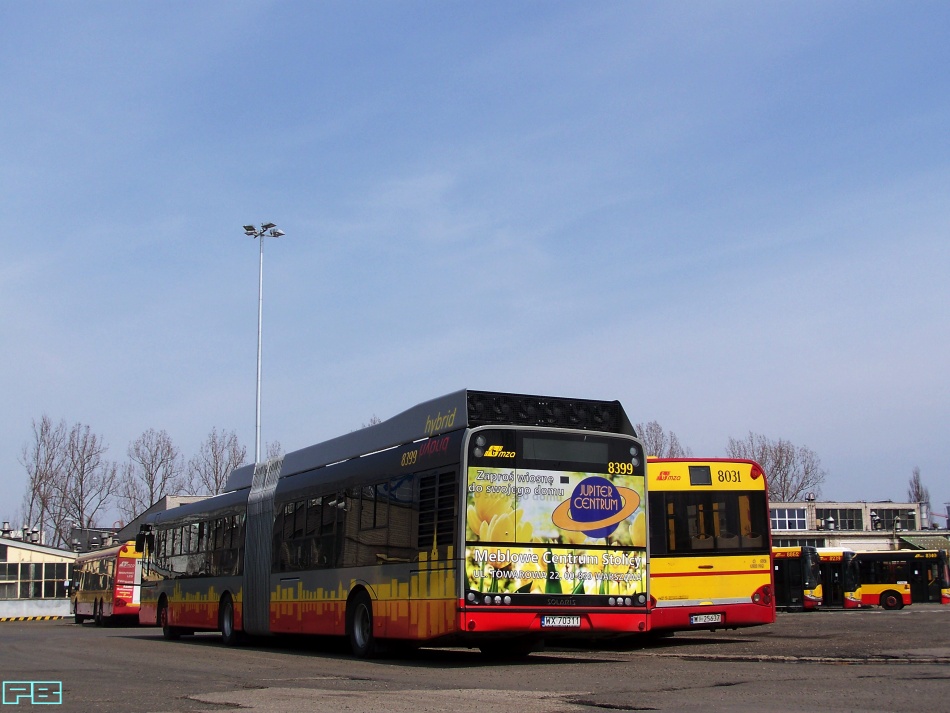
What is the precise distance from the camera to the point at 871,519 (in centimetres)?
9888

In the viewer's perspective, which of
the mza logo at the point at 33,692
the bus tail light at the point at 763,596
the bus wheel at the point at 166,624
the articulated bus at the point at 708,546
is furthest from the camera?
the bus wheel at the point at 166,624

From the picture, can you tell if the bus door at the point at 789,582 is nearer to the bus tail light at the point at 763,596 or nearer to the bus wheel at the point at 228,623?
the bus tail light at the point at 763,596

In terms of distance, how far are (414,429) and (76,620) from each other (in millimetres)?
37492

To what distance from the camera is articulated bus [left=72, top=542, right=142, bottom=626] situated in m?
41.7

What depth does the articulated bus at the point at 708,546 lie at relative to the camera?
59.7 feet

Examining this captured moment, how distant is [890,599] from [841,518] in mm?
55067

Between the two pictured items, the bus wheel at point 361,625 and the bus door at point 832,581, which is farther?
the bus door at point 832,581

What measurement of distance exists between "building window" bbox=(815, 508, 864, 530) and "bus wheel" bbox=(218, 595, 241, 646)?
3068 inches

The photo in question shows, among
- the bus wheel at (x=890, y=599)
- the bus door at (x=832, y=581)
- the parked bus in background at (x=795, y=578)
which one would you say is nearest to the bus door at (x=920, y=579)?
the bus wheel at (x=890, y=599)

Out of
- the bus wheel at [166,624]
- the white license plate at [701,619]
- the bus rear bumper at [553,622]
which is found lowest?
the bus wheel at [166,624]

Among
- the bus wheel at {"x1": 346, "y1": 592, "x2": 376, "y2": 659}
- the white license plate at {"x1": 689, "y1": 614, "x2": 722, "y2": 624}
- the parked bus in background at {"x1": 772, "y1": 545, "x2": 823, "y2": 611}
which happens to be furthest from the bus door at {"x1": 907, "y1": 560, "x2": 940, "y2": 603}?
the bus wheel at {"x1": 346, "y1": 592, "x2": 376, "y2": 659}

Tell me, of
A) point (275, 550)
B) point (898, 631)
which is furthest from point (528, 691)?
point (898, 631)

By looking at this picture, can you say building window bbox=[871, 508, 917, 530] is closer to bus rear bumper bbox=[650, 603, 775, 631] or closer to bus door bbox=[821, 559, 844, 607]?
bus door bbox=[821, 559, 844, 607]

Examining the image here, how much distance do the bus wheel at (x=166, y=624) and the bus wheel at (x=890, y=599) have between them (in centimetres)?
3081
